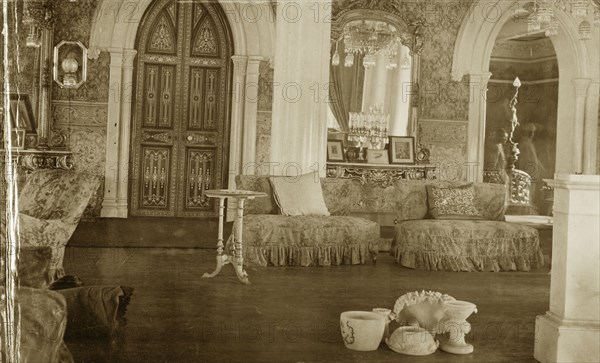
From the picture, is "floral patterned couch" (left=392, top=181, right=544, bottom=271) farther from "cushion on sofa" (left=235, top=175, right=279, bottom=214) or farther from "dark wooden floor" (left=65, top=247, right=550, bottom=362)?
"cushion on sofa" (left=235, top=175, right=279, bottom=214)

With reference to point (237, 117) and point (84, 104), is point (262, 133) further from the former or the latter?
point (84, 104)

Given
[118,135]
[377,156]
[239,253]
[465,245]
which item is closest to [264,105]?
[377,156]

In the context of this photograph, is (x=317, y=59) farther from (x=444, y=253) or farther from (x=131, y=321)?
(x=131, y=321)

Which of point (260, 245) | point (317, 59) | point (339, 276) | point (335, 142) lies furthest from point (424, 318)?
point (335, 142)

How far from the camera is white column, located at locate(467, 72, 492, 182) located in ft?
36.4

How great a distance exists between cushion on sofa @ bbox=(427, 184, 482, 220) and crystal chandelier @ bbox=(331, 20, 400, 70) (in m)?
3.49

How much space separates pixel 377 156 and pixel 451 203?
2.88 meters

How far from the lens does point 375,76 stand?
11203 millimetres

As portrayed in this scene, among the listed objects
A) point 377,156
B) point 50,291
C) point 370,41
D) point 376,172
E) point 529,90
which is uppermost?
point 370,41

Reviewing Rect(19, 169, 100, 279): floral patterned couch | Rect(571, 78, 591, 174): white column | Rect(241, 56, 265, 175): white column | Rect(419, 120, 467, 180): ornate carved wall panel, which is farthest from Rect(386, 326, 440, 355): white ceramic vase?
Rect(571, 78, 591, 174): white column

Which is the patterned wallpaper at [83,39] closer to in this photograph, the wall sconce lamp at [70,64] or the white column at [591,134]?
the wall sconce lamp at [70,64]

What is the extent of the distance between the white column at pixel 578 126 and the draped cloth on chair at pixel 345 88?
3.20 meters

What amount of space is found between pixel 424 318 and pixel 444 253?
10.4ft

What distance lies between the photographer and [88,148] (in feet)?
33.1
